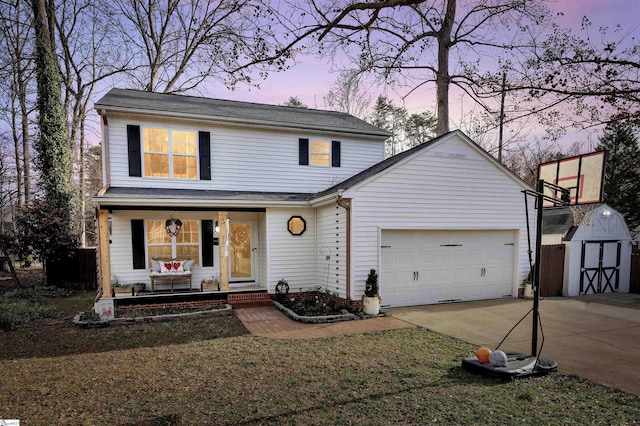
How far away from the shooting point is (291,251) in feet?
33.9

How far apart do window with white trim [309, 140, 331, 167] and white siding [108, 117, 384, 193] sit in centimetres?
17

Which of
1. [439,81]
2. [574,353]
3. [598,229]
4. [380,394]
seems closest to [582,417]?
[380,394]

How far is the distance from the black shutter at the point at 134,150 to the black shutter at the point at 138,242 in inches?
57.2

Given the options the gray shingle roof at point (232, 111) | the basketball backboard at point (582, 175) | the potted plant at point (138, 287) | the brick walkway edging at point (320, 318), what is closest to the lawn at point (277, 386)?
the brick walkway edging at point (320, 318)

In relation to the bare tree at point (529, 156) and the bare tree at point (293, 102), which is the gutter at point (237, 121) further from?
the bare tree at point (529, 156)

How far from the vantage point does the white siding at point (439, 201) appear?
352 inches

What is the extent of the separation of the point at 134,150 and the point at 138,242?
269 centimetres

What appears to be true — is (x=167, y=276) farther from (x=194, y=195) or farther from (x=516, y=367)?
(x=516, y=367)

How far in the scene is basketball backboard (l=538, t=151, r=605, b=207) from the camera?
9752 millimetres

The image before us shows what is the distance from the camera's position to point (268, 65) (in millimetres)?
5906

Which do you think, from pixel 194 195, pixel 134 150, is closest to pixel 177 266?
pixel 194 195

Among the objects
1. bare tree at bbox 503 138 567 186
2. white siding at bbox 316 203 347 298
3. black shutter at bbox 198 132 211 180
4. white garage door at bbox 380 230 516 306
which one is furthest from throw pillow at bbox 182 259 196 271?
bare tree at bbox 503 138 567 186

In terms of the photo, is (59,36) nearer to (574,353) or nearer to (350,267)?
(350,267)

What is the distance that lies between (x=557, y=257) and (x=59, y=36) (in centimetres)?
2565
